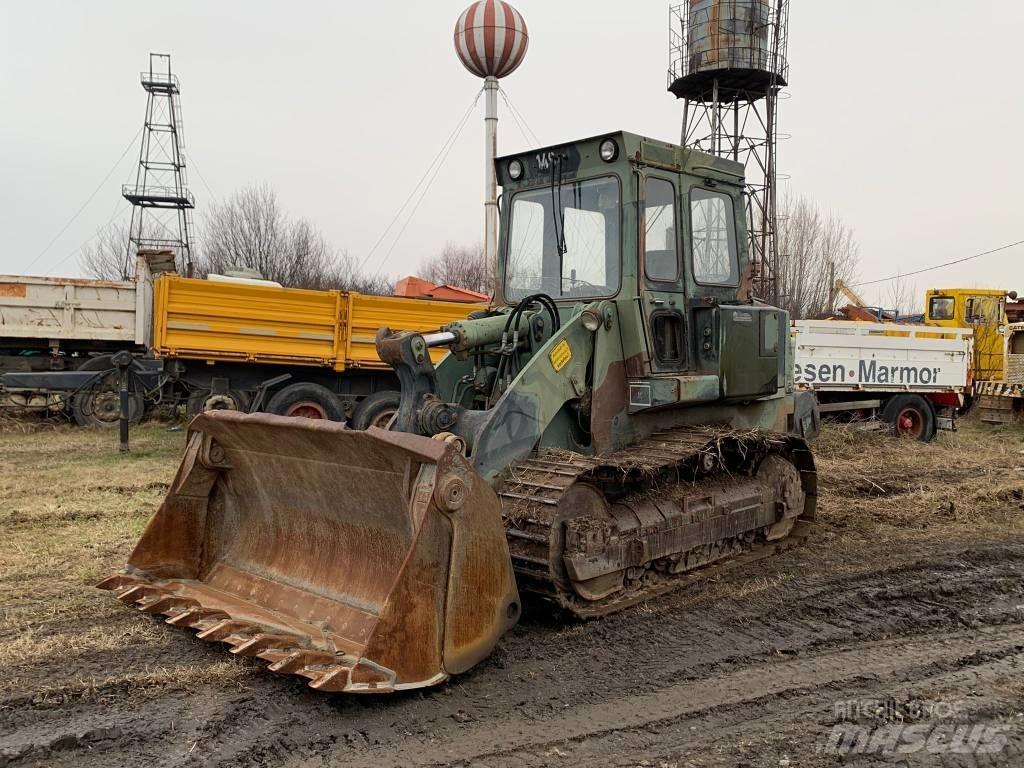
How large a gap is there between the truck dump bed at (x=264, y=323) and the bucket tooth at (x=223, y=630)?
8.92 metres

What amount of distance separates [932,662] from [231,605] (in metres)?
3.78

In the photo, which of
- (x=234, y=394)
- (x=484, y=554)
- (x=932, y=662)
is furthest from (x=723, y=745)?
(x=234, y=394)

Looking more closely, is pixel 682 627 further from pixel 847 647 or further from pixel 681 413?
pixel 681 413

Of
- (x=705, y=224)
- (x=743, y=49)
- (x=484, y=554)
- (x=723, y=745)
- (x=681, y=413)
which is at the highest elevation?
(x=743, y=49)

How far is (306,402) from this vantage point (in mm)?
12836

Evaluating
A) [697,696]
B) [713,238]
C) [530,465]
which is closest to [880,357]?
[713,238]

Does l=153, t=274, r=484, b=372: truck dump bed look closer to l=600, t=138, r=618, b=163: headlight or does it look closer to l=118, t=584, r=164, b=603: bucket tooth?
l=600, t=138, r=618, b=163: headlight

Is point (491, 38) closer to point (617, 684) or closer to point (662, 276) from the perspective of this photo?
point (662, 276)

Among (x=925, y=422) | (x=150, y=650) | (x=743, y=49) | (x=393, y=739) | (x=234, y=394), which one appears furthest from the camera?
(x=743, y=49)

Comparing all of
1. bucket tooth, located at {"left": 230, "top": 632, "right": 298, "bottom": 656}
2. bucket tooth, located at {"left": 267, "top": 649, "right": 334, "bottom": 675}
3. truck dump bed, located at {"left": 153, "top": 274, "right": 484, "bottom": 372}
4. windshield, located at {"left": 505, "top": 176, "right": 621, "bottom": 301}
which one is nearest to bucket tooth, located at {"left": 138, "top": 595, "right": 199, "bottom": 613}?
bucket tooth, located at {"left": 230, "top": 632, "right": 298, "bottom": 656}

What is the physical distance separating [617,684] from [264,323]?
997 centimetres

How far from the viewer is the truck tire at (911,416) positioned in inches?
567

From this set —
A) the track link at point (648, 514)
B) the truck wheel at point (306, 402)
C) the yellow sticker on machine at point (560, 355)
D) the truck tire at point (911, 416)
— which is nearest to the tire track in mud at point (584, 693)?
the track link at point (648, 514)

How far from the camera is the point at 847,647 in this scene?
15.6ft
